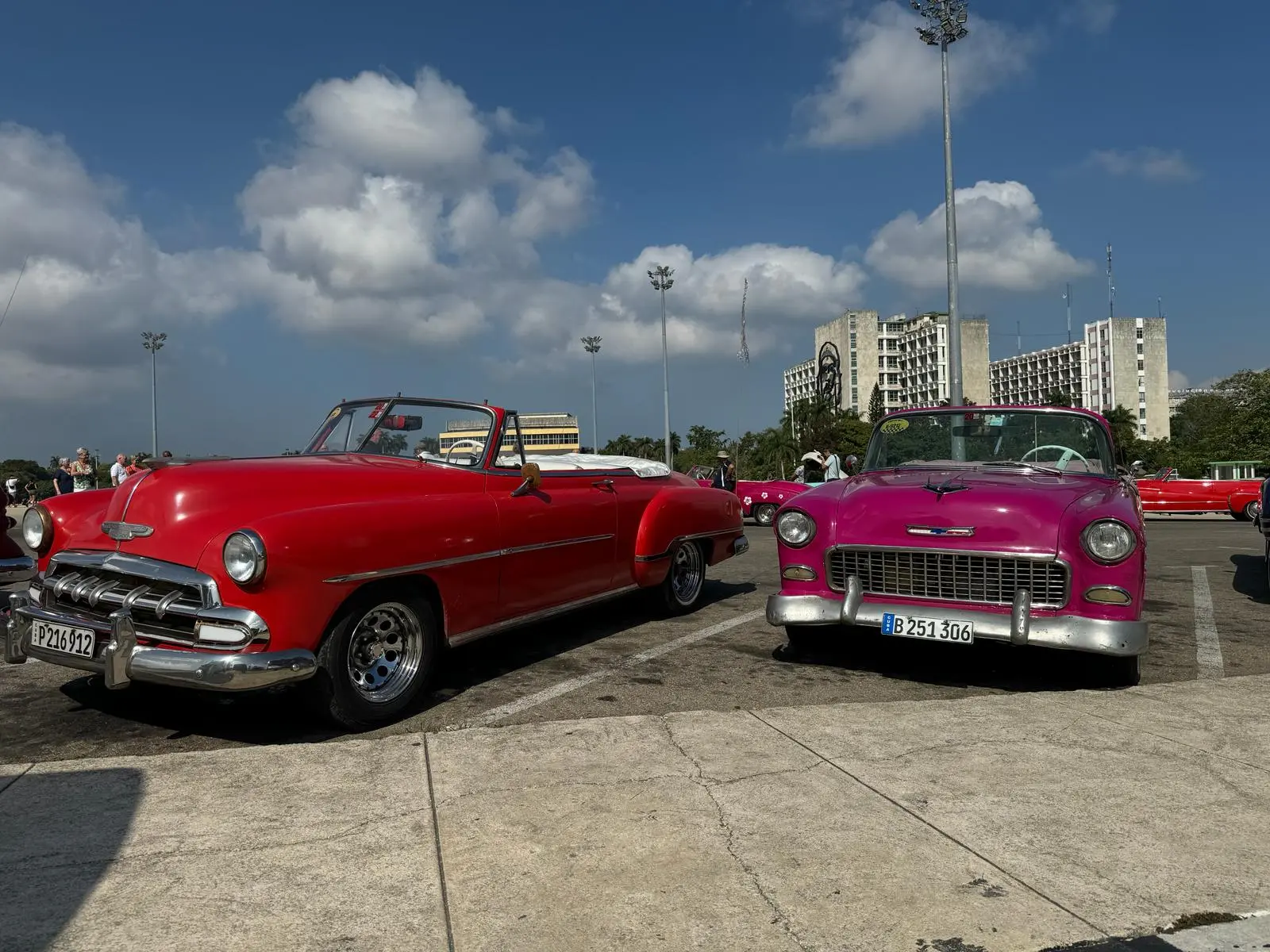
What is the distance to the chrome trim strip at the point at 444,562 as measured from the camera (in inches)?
152

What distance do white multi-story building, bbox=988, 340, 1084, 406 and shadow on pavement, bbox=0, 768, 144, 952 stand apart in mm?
134430

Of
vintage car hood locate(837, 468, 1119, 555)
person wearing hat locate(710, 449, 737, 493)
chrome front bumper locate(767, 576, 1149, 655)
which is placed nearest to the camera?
chrome front bumper locate(767, 576, 1149, 655)

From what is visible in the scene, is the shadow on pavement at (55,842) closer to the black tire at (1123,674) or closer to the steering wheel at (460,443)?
the steering wheel at (460,443)

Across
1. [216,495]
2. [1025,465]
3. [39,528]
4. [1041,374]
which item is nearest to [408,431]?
[216,495]

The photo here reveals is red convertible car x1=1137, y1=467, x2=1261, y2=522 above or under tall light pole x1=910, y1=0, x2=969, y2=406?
under

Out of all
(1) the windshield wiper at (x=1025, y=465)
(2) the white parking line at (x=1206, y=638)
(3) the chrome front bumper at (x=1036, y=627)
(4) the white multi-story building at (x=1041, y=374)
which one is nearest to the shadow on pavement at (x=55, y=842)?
(3) the chrome front bumper at (x=1036, y=627)

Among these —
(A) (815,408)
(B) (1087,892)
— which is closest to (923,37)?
(B) (1087,892)

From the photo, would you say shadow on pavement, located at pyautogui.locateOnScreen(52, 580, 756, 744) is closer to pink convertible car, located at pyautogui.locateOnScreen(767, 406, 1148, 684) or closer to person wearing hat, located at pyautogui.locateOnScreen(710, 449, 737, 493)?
pink convertible car, located at pyautogui.locateOnScreen(767, 406, 1148, 684)

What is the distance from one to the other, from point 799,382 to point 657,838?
146 m

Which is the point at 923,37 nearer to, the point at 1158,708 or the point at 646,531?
the point at 646,531

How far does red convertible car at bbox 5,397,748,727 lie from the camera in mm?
3586

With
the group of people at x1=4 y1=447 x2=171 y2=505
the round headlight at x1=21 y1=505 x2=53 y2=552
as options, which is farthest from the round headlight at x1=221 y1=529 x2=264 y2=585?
the group of people at x1=4 y1=447 x2=171 y2=505

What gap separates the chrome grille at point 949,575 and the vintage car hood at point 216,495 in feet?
7.52

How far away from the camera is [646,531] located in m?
6.24
